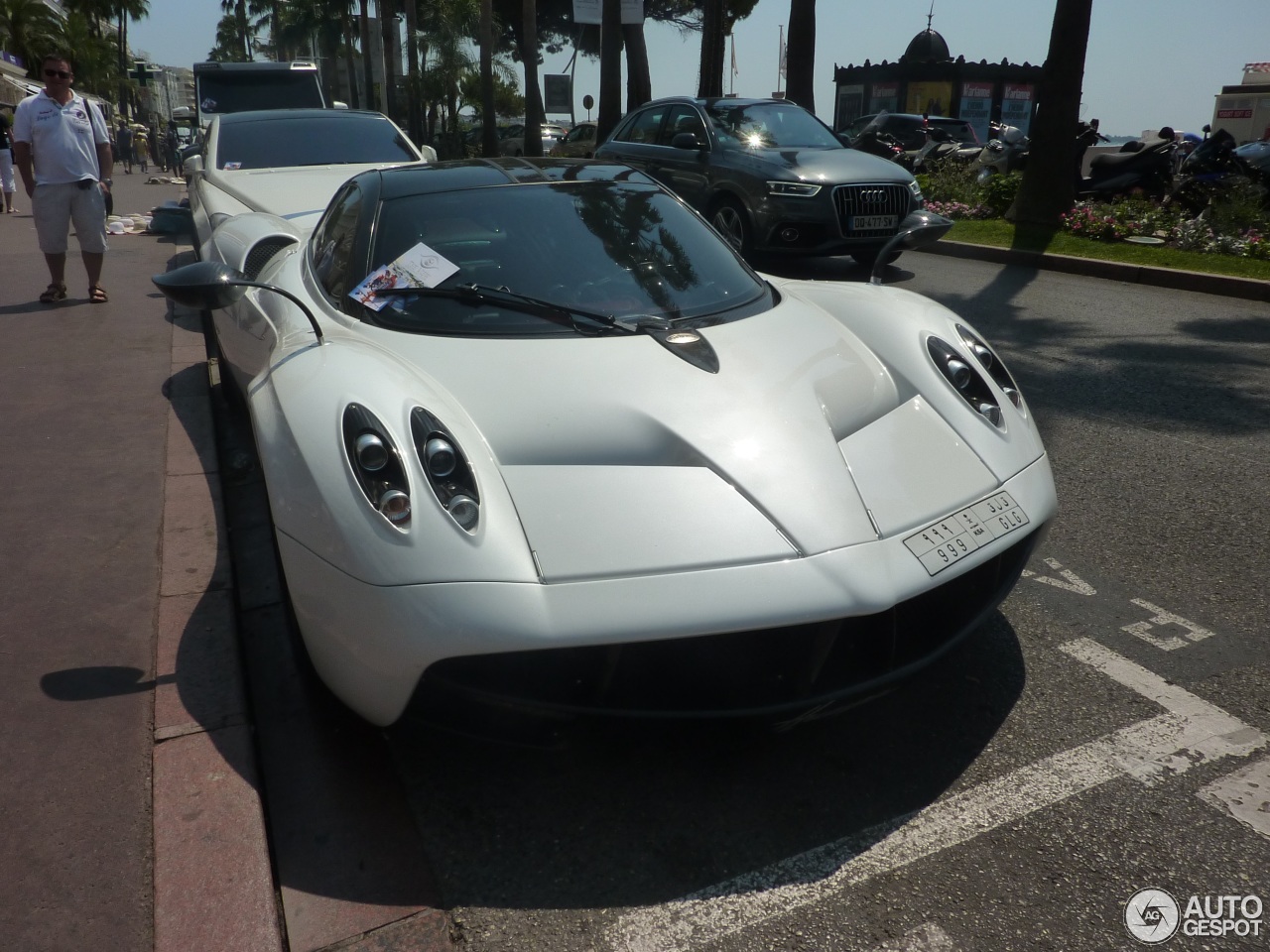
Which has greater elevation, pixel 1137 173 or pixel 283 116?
pixel 283 116

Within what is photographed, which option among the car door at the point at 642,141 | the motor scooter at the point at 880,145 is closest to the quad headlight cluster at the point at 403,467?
the car door at the point at 642,141

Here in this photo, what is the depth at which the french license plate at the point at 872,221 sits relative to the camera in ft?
29.1

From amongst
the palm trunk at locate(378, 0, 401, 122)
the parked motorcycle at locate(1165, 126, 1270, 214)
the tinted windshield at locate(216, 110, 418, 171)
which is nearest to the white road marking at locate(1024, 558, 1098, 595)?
the tinted windshield at locate(216, 110, 418, 171)

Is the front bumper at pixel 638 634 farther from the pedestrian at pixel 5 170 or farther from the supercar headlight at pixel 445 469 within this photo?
the pedestrian at pixel 5 170

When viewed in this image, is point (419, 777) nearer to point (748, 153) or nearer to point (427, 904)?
point (427, 904)

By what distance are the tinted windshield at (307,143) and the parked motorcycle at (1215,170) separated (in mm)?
8877

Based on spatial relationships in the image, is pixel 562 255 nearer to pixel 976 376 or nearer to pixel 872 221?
pixel 976 376

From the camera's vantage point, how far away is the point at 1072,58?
11180mm

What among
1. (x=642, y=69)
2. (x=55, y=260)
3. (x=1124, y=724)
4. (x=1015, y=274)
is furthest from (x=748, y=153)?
(x=642, y=69)

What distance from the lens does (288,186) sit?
6.62 m

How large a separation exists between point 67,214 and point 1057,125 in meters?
9.82

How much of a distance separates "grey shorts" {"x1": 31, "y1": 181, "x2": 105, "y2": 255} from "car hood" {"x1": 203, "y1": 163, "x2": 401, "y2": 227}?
2.49ft

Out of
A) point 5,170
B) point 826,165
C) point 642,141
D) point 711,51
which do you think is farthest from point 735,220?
point 5,170

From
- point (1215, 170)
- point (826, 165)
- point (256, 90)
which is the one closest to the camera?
point (826, 165)
